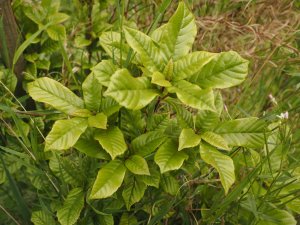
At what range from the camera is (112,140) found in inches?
42.5

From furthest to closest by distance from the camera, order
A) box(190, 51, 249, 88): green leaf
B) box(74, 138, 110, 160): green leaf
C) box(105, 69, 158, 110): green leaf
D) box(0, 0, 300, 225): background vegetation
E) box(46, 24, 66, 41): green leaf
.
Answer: box(46, 24, 66, 41): green leaf
box(0, 0, 300, 225): background vegetation
box(74, 138, 110, 160): green leaf
box(190, 51, 249, 88): green leaf
box(105, 69, 158, 110): green leaf

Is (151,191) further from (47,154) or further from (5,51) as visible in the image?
(5,51)

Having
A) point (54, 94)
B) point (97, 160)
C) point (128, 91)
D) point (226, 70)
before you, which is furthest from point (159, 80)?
point (97, 160)

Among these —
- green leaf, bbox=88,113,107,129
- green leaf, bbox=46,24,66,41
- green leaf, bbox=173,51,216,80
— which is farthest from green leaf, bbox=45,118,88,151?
green leaf, bbox=46,24,66,41

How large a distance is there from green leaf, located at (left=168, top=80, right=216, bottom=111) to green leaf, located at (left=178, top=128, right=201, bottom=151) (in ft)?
0.41

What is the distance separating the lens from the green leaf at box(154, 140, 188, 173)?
3.45 ft

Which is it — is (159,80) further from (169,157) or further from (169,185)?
(169,185)

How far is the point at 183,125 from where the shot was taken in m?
1.10

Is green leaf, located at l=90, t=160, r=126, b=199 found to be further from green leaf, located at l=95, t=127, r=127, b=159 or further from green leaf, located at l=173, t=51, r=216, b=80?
green leaf, located at l=173, t=51, r=216, b=80

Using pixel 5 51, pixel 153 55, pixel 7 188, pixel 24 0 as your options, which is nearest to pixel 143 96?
pixel 153 55

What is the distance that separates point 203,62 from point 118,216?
27.6 inches

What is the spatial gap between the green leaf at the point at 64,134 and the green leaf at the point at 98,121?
22 millimetres

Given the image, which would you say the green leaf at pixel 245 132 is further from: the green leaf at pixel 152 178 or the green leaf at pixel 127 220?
the green leaf at pixel 127 220

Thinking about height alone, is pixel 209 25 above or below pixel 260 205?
above
